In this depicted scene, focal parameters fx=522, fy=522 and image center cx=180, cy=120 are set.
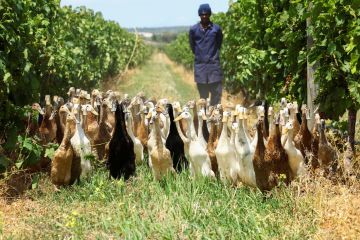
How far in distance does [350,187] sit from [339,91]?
3.45 ft

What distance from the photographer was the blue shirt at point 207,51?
30.5 feet

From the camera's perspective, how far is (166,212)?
15.1 ft

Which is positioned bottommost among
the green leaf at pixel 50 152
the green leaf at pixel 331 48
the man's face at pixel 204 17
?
the green leaf at pixel 50 152

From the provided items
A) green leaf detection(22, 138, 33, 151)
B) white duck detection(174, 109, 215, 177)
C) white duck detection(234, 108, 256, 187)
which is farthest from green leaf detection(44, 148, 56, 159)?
white duck detection(234, 108, 256, 187)

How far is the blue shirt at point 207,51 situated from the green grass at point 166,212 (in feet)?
13.4

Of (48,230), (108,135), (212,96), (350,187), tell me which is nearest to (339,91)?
(350,187)

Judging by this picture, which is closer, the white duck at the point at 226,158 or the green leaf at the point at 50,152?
the white duck at the point at 226,158

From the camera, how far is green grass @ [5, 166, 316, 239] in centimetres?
419

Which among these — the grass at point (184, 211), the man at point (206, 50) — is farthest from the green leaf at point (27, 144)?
the man at point (206, 50)

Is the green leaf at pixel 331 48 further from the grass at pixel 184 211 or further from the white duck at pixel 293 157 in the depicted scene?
Result: the grass at pixel 184 211

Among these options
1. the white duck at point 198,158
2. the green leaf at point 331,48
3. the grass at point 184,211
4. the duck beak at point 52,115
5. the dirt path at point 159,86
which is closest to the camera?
the grass at point 184,211

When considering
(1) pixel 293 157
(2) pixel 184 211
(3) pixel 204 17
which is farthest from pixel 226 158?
(3) pixel 204 17

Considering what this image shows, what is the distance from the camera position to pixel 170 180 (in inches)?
210

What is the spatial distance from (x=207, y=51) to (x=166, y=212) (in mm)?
5185
